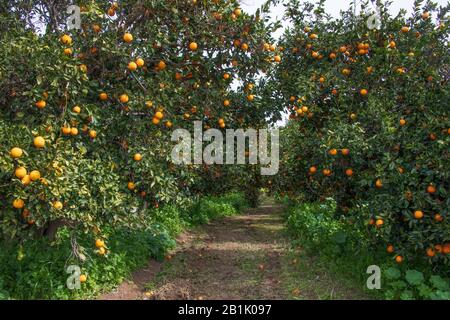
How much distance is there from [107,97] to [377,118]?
3556 mm

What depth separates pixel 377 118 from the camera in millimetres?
5180

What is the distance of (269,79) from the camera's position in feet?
23.0

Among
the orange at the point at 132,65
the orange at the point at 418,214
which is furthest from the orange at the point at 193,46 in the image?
the orange at the point at 418,214

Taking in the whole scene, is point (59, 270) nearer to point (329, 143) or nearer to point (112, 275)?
point (112, 275)

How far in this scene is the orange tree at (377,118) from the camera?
4258 mm

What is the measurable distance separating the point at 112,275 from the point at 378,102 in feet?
14.2

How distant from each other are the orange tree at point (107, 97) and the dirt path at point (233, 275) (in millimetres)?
1106

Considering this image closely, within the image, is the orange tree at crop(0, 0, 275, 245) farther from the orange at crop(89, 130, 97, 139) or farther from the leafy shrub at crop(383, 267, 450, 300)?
the leafy shrub at crop(383, 267, 450, 300)

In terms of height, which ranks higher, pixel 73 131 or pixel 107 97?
pixel 107 97

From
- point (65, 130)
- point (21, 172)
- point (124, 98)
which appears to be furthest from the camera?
point (124, 98)

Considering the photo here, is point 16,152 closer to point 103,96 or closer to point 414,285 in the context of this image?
point 103,96

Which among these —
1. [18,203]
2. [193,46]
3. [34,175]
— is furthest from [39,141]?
[193,46]

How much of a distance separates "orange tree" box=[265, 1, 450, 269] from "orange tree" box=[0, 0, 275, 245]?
1420 millimetres
